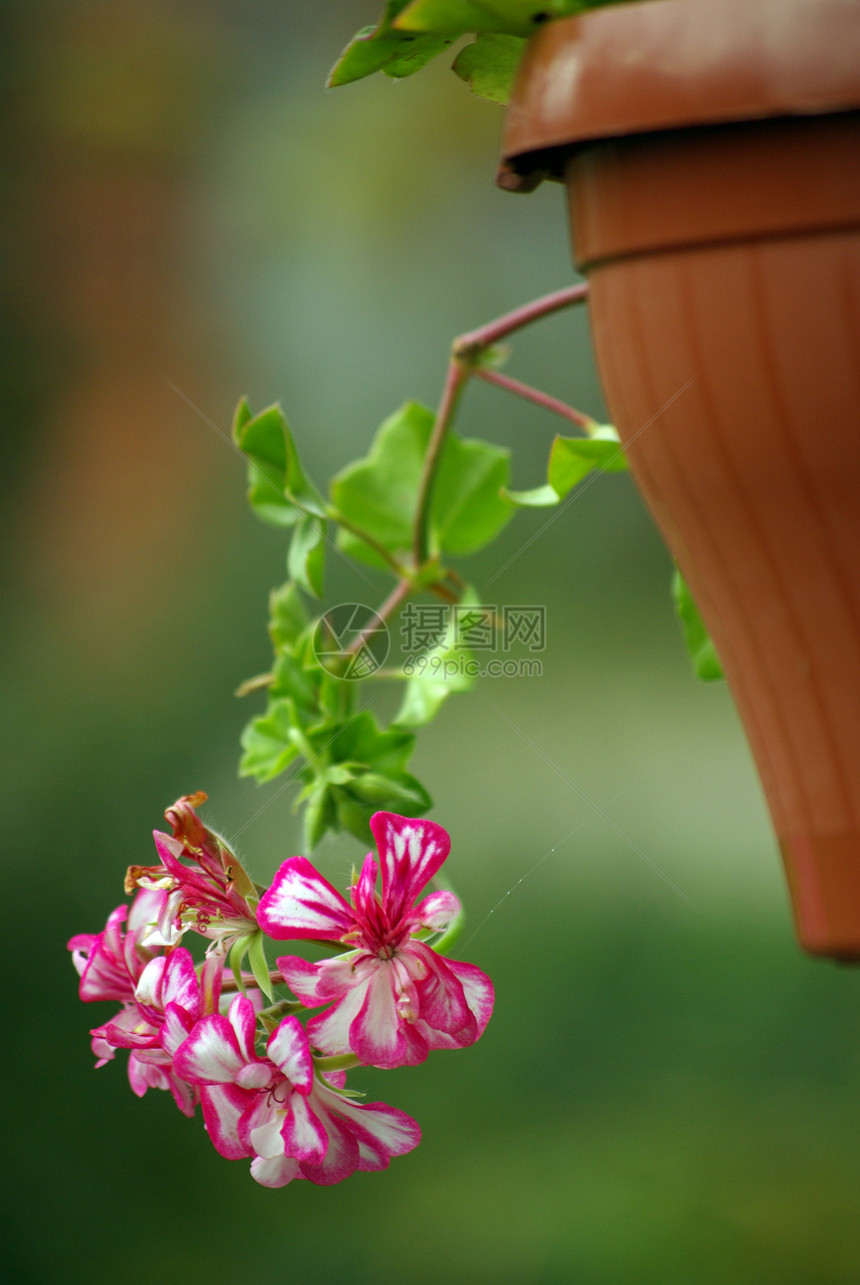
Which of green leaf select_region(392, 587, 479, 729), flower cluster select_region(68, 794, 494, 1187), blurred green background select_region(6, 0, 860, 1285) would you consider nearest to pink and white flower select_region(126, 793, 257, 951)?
flower cluster select_region(68, 794, 494, 1187)

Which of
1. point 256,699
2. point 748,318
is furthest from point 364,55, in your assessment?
point 256,699

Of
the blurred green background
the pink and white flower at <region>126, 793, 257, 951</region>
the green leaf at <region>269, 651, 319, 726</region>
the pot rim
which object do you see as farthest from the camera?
the blurred green background

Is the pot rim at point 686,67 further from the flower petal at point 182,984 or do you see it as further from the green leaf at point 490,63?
the flower petal at point 182,984

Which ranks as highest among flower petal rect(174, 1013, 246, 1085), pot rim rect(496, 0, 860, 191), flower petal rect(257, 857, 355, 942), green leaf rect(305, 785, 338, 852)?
pot rim rect(496, 0, 860, 191)

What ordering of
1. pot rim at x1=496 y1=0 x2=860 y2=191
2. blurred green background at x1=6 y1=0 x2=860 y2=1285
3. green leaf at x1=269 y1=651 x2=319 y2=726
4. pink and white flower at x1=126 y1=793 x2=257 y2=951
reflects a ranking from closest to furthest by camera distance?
pot rim at x1=496 y1=0 x2=860 y2=191 → pink and white flower at x1=126 y1=793 x2=257 y2=951 → green leaf at x1=269 y1=651 x2=319 y2=726 → blurred green background at x1=6 y1=0 x2=860 y2=1285

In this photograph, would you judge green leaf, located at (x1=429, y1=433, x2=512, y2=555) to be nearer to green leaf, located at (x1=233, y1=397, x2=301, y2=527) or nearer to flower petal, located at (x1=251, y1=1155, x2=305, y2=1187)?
green leaf, located at (x1=233, y1=397, x2=301, y2=527)
